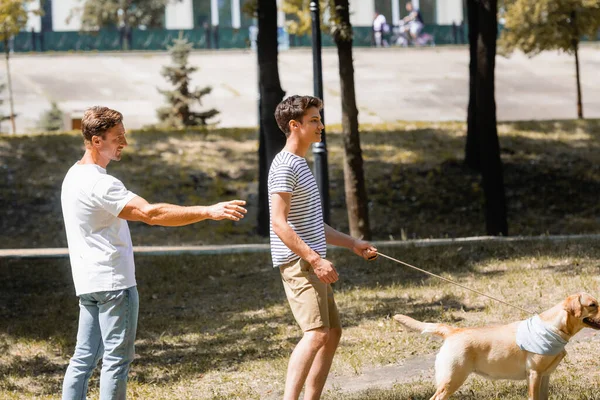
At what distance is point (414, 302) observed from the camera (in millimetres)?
9969

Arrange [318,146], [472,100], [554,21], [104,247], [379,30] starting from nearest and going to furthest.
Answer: [104,247] < [318,146] < [472,100] < [554,21] < [379,30]

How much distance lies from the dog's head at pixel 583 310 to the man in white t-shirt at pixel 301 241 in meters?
1.31

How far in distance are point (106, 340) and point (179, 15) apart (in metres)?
44.6

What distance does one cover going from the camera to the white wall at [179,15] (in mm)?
48125

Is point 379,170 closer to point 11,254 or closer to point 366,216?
point 366,216

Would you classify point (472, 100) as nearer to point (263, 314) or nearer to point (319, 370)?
point (263, 314)

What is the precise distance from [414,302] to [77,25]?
38942 millimetres

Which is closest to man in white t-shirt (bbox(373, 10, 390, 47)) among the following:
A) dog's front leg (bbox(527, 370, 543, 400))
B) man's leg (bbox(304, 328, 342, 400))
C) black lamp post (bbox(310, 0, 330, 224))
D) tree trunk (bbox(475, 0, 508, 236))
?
tree trunk (bbox(475, 0, 508, 236))

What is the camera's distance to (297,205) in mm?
5609

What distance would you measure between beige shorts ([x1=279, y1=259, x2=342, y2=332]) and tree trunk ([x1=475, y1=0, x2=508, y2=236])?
9.45m

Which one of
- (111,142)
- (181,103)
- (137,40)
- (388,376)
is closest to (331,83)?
(181,103)

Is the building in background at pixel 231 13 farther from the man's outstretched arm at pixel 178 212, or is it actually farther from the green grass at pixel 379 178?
the man's outstretched arm at pixel 178 212

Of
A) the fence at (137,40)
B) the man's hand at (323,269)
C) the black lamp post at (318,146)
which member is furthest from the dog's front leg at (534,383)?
the fence at (137,40)

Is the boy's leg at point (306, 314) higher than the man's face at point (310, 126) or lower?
lower
